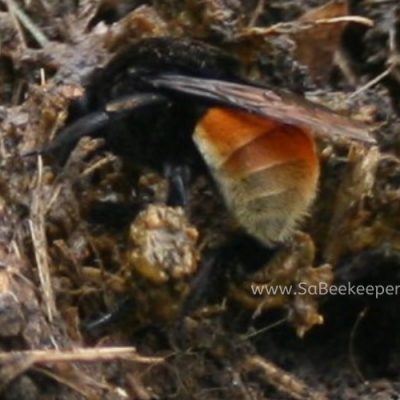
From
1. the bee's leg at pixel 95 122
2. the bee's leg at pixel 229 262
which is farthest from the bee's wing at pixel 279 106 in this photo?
the bee's leg at pixel 229 262

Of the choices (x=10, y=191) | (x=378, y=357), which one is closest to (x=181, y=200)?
(x=10, y=191)

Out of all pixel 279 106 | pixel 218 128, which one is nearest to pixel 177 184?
pixel 218 128

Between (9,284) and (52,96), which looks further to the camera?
(52,96)

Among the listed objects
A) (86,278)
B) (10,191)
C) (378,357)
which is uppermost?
(10,191)

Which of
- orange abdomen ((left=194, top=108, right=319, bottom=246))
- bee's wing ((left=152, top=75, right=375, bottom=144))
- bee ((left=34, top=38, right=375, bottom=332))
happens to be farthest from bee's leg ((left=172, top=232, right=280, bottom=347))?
bee's wing ((left=152, top=75, right=375, bottom=144))

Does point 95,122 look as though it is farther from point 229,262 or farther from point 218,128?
point 229,262

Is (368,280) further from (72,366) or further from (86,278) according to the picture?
(72,366)

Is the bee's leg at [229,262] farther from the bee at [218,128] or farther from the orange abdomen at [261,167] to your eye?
the orange abdomen at [261,167]
